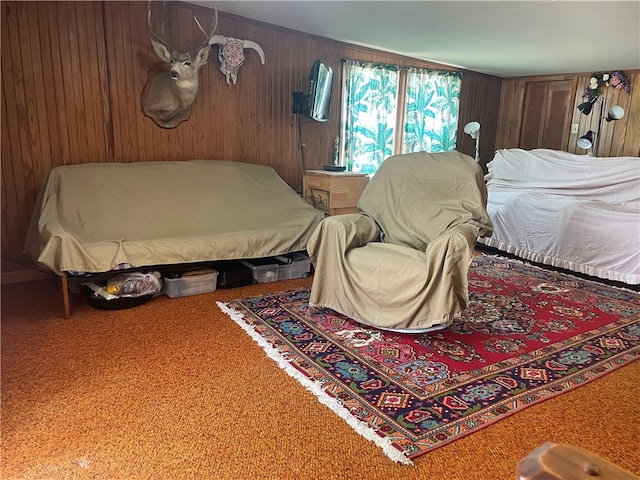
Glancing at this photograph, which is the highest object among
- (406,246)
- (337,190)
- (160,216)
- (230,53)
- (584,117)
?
(230,53)

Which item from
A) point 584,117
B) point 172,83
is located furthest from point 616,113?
point 172,83

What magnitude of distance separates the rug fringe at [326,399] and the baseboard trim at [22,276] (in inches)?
68.1

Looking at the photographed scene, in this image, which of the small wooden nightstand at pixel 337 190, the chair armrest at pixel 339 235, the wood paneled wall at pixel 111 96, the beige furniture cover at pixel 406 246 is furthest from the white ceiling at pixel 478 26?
the chair armrest at pixel 339 235

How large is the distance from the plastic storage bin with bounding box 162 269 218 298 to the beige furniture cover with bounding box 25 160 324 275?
0.21 m

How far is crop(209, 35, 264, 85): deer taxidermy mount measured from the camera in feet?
12.6

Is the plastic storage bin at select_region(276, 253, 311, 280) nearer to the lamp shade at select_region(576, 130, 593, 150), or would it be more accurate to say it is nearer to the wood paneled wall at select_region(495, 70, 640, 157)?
the lamp shade at select_region(576, 130, 593, 150)

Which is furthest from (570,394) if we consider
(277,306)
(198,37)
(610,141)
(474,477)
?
(610,141)

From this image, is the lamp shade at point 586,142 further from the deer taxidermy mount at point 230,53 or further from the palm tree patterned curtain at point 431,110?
the deer taxidermy mount at point 230,53

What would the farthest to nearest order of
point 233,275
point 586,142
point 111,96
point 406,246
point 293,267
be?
1. point 586,142
2. point 293,267
3. point 111,96
4. point 233,275
5. point 406,246

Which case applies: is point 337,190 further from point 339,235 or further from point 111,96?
point 111,96

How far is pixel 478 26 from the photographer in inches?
151

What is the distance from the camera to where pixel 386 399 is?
1974 mm

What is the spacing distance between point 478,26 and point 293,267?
2.65 metres

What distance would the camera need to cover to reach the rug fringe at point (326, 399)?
5.38ft
